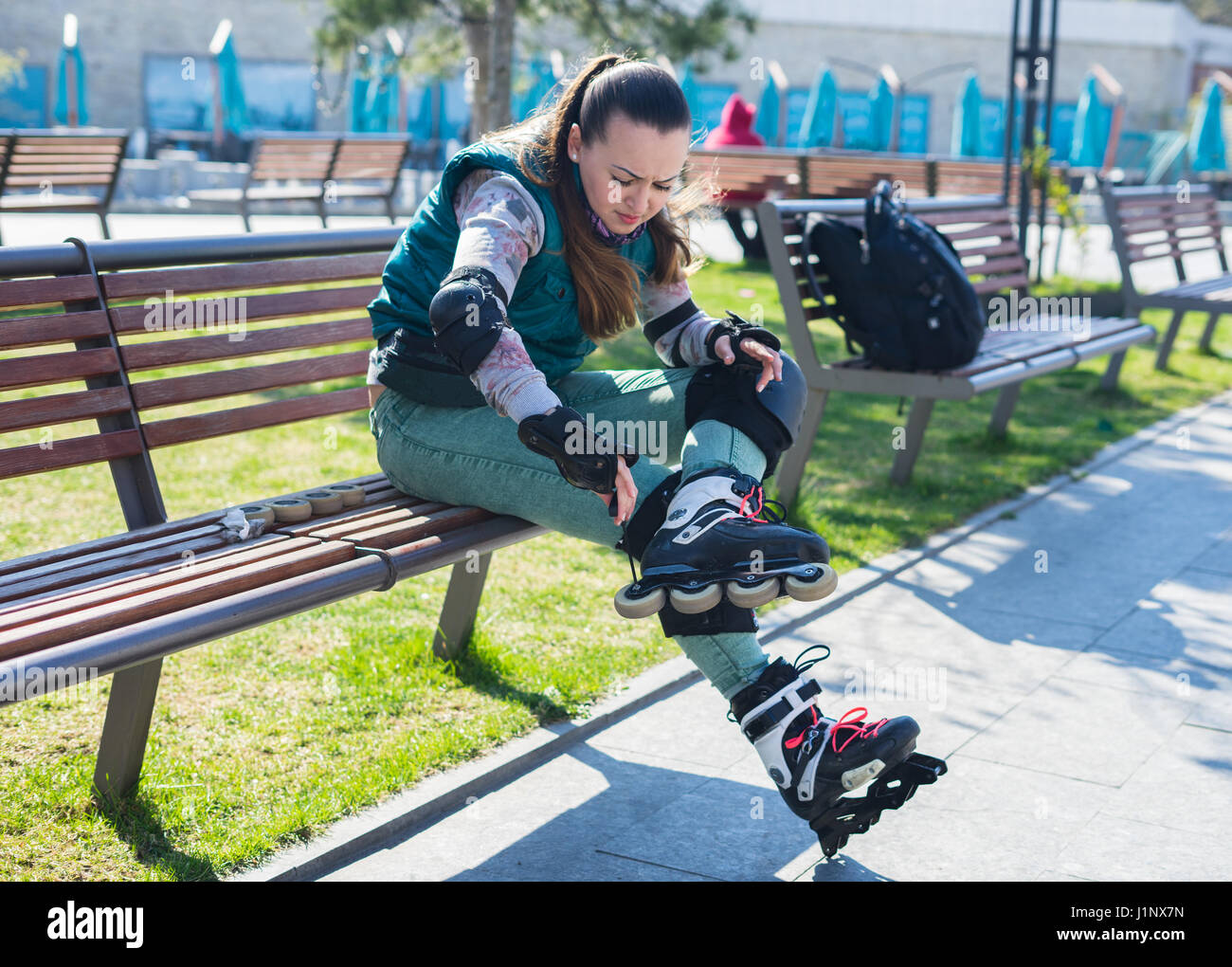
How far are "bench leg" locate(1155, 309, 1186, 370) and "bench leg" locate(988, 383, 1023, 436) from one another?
258 centimetres

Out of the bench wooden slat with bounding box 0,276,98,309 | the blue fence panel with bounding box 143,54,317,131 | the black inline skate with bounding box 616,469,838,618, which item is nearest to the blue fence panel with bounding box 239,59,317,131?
the blue fence panel with bounding box 143,54,317,131

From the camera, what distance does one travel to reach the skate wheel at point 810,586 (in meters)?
2.41

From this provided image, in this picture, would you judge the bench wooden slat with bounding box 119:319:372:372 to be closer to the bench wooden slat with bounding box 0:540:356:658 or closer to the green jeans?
the green jeans

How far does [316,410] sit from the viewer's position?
344 cm

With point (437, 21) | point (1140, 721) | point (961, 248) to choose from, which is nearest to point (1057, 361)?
point (961, 248)

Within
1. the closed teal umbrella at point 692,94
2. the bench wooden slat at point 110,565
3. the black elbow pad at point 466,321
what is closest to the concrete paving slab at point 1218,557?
the closed teal umbrella at point 692,94

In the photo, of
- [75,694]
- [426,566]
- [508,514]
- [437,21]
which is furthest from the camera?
[437,21]

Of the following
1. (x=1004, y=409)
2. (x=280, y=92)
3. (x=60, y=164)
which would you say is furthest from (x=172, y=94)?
(x=1004, y=409)

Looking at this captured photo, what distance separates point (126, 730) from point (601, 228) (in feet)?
4.76

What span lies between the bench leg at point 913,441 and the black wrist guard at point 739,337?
2.42 metres

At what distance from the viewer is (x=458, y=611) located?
11.6 feet

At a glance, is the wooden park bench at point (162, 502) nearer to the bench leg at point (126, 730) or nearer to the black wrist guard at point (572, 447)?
the bench leg at point (126, 730)
